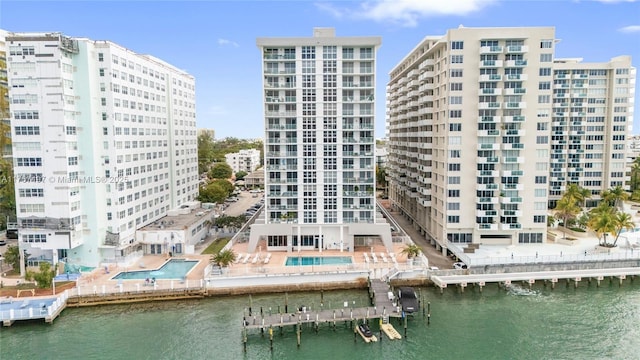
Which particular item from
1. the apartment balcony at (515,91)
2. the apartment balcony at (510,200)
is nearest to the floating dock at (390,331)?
the apartment balcony at (510,200)

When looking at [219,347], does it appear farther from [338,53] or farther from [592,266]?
[592,266]

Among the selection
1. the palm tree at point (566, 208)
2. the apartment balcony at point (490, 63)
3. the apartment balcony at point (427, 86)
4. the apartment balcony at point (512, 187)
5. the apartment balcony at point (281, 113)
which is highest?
the apartment balcony at point (490, 63)

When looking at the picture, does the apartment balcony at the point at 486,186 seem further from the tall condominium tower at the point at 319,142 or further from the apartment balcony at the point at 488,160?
the tall condominium tower at the point at 319,142

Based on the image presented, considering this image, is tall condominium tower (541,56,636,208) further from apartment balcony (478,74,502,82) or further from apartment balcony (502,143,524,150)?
apartment balcony (478,74,502,82)

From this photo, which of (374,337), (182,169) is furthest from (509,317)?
(182,169)

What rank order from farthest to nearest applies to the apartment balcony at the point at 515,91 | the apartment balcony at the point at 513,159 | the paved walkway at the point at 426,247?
the apartment balcony at the point at 513,159
the apartment balcony at the point at 515,91
the paved walkway at the point at 426,247

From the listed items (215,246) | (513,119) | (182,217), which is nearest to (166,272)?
(215,246)
